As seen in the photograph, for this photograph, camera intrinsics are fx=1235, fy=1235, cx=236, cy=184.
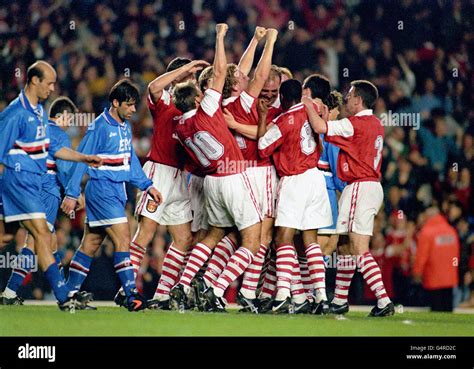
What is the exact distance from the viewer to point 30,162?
9.57m

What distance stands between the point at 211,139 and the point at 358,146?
124 cm

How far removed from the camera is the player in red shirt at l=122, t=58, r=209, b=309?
10336 millimetres

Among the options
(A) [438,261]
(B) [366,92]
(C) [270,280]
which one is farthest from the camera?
(A) [438,261]

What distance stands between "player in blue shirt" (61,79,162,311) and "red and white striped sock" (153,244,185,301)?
606 millimetres

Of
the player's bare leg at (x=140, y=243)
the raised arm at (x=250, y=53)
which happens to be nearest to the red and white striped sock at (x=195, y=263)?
the player's bare leg at (x=140, y=243)

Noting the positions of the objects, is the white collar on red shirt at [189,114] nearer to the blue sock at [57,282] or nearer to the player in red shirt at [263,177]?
the player in red shirt at [263,177]

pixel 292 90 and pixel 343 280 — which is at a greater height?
pixel 292 90

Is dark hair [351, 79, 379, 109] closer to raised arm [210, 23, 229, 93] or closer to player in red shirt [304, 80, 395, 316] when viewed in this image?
player in red shirt [304, 80, 395, 316]

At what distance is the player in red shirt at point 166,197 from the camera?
33.9 feet

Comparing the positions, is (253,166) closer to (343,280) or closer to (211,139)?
(211,139)

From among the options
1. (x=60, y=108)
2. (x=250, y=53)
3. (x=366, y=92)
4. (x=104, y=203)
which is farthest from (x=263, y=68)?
(x=60, y=108)
